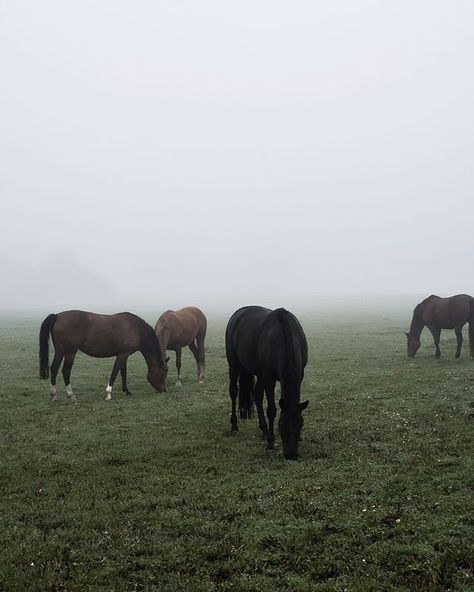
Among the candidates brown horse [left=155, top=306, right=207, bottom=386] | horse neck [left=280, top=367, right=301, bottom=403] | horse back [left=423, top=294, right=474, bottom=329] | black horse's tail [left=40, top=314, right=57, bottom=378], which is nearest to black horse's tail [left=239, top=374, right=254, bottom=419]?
horse neck [left=280, top=367, right=301, bottom=403]

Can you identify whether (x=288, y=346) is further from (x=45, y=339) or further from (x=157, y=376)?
(x=45, y=339)

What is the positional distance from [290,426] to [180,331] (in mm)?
10396

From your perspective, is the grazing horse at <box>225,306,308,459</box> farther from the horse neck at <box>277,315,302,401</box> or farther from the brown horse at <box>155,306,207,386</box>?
the brown horse at <box>155,306,207,386</box>

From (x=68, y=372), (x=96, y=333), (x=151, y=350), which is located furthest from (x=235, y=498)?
(x=151, y=350)

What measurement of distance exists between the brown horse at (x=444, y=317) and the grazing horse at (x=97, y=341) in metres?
13.0

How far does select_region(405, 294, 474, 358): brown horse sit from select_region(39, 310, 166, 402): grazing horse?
1301cm

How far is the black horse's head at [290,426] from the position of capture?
30.8ft

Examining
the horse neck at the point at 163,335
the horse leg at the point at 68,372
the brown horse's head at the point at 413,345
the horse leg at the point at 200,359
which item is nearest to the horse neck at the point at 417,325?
the brown horse's head at the point at 413,345

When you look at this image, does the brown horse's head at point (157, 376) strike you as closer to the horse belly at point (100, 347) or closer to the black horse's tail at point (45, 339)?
the horse belly at point (100, 347)

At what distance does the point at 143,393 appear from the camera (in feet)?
57.3

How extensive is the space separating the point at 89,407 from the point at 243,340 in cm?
640

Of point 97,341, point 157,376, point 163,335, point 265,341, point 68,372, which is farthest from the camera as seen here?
Result: point 163,335

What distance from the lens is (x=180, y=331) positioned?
757 inches

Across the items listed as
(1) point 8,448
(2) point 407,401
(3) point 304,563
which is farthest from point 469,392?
(1) point 8,448
